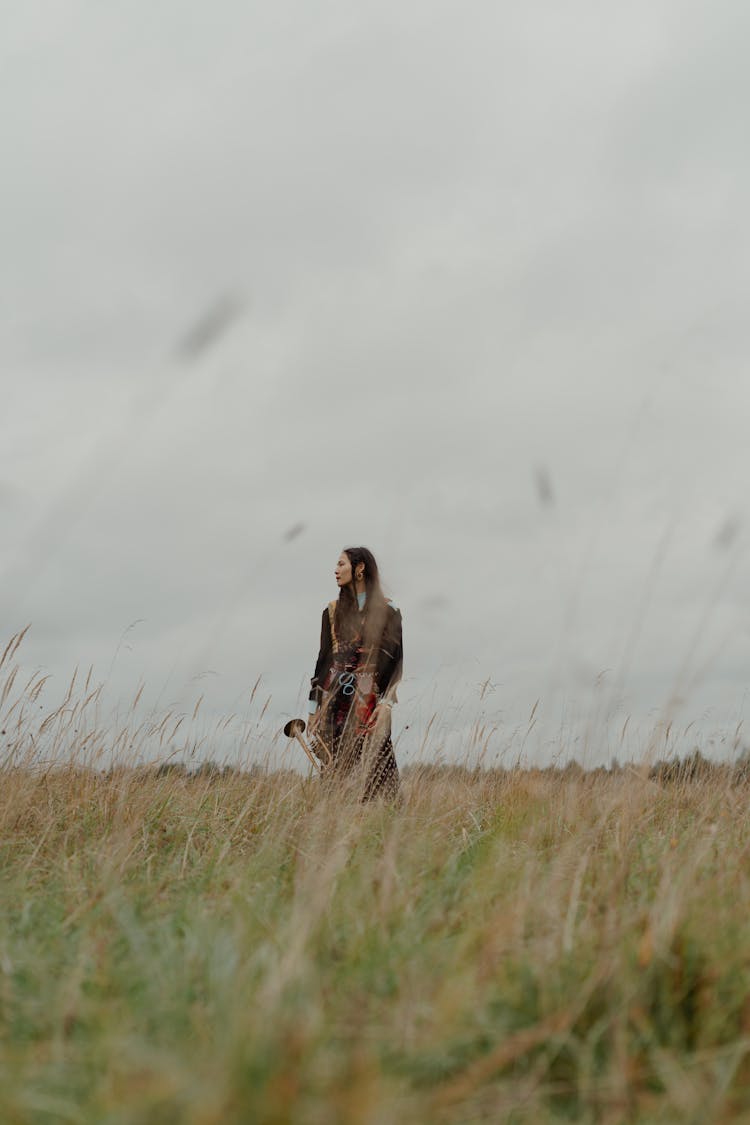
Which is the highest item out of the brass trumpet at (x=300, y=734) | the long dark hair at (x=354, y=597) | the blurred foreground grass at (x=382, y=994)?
the long dark hair at (x=354, y=597)

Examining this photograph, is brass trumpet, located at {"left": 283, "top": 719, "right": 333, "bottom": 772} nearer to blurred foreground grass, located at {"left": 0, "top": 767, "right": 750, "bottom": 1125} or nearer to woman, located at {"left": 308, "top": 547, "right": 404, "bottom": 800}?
woman, located at {"left": 308, "top": 547, "right": 404, "bottom": 800}

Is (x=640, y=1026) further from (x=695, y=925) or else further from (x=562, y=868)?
(x=562, y=868)

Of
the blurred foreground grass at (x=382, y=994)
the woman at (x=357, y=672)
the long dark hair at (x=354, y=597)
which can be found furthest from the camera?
the long dark hair at (x=354, y=597)

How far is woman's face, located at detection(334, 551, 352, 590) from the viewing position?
655 centimetres

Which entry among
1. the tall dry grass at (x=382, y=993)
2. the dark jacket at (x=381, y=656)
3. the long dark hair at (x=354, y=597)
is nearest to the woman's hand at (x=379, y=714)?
the dark jacket at (x=381, y=656)

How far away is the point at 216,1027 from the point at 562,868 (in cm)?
157

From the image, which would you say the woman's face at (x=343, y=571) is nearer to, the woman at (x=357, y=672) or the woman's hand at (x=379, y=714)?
the woman at (x=357, y=672)

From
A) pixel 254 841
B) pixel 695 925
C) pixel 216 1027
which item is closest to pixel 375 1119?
pixel 216 1027

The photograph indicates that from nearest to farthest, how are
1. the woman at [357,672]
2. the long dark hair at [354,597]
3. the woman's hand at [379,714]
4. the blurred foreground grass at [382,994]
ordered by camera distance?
the blurred foreground grass at [382,994] → the woman's hand at [379,714] → the woman at [357,672] → the long dark hair at [354,597]

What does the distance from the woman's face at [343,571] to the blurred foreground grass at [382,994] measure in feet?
9.46

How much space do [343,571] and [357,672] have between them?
601 mm

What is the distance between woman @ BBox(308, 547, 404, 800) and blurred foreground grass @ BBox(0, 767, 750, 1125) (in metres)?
2.49

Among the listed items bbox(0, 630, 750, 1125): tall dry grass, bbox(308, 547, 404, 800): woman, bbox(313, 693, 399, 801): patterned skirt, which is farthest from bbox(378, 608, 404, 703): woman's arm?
bbox(0, 630, 750, 1125): tall dry grass

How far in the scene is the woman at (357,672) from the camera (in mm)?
6281
